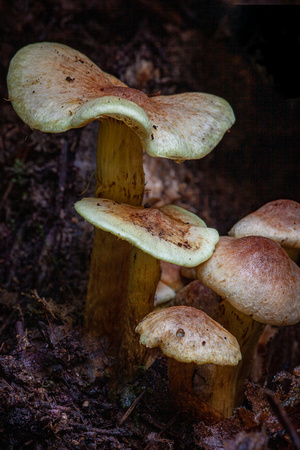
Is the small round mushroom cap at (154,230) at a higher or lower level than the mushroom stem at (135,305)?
higher

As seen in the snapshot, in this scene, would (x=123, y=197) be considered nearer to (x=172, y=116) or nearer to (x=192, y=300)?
(x=172, y=116)

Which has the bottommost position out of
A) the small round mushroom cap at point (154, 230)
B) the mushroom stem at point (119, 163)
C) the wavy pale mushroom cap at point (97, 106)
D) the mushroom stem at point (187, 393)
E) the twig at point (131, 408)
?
the twig at point (131, 408)

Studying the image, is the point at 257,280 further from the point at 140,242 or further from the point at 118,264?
the point at 118,264

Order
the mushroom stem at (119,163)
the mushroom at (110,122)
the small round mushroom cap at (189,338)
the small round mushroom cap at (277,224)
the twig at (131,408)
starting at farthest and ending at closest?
the small round mushroom cap at (277,224) < the mushroom stem at (119,163) < the twig at (131,408) < the mushroom at (110,122) < the small round mushroom cap at (189,338)

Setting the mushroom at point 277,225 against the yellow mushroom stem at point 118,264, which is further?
the mushroom at point 277,225

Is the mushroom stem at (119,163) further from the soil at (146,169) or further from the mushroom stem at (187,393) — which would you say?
the mushroom stem at (187,393)

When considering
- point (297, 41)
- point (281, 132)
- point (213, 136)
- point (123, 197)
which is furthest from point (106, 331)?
point (297, 41)

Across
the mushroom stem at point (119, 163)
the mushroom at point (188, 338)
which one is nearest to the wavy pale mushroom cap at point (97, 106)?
the mushroom stem at point (119, 163)

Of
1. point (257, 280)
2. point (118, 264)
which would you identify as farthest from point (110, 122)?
point (257, 280)
